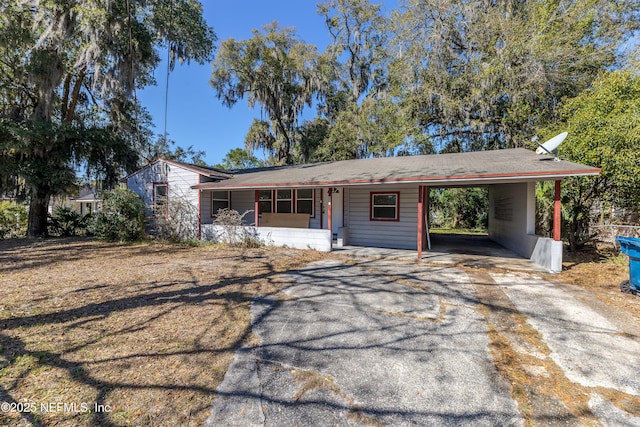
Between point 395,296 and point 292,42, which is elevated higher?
point 292,42

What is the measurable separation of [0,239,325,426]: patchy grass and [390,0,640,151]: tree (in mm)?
12839

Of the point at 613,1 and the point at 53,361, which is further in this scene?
the point at 613,1

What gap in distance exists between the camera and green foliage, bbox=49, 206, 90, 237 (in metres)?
12.7

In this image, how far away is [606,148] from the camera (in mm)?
7047

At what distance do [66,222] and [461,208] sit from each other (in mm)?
22242

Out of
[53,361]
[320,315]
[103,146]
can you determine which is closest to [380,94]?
[103,146]

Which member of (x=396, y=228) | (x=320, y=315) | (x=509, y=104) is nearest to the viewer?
(x=320, y=315)

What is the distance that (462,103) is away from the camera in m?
13.9

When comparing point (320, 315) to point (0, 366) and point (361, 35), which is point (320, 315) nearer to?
point (0, 366)

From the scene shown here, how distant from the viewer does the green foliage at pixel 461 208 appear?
18.1 m

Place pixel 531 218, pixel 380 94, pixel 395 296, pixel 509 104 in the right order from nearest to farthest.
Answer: pixel 395 296, pixel 531 218, pixel 509 104, pixel 380 94

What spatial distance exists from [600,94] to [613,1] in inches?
336

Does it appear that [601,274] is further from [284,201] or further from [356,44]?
[356,44]

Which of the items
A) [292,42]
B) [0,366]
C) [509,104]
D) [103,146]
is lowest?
[0,366]
